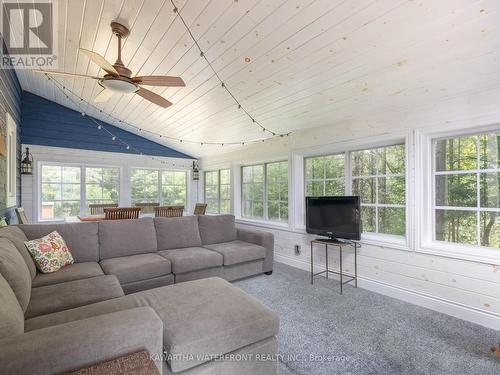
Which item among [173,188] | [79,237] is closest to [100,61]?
[79,237]

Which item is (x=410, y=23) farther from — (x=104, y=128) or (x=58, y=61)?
(x=104, y=128)

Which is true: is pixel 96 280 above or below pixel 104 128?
below

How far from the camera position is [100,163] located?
5.49 metres

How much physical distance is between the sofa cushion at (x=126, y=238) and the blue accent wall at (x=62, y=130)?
3007 millimetres

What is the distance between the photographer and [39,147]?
15.9 feet

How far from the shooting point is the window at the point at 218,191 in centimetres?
609

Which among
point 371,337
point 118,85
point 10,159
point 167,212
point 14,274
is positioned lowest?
point 371,337

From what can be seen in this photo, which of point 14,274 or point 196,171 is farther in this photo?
point 196,171

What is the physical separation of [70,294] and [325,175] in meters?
3.38

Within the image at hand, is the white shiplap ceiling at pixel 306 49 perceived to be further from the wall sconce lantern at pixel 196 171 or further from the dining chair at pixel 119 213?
the wall sconce lantern at pixel 196 171

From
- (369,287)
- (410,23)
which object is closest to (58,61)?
(410,23)

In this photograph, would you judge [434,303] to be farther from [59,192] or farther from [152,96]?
[59,192]

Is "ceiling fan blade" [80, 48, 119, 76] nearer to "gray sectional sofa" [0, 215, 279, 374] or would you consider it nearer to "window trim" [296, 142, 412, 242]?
"gray sectional sofa" [0, 215, 279, 374]

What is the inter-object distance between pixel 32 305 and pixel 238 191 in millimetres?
4198
